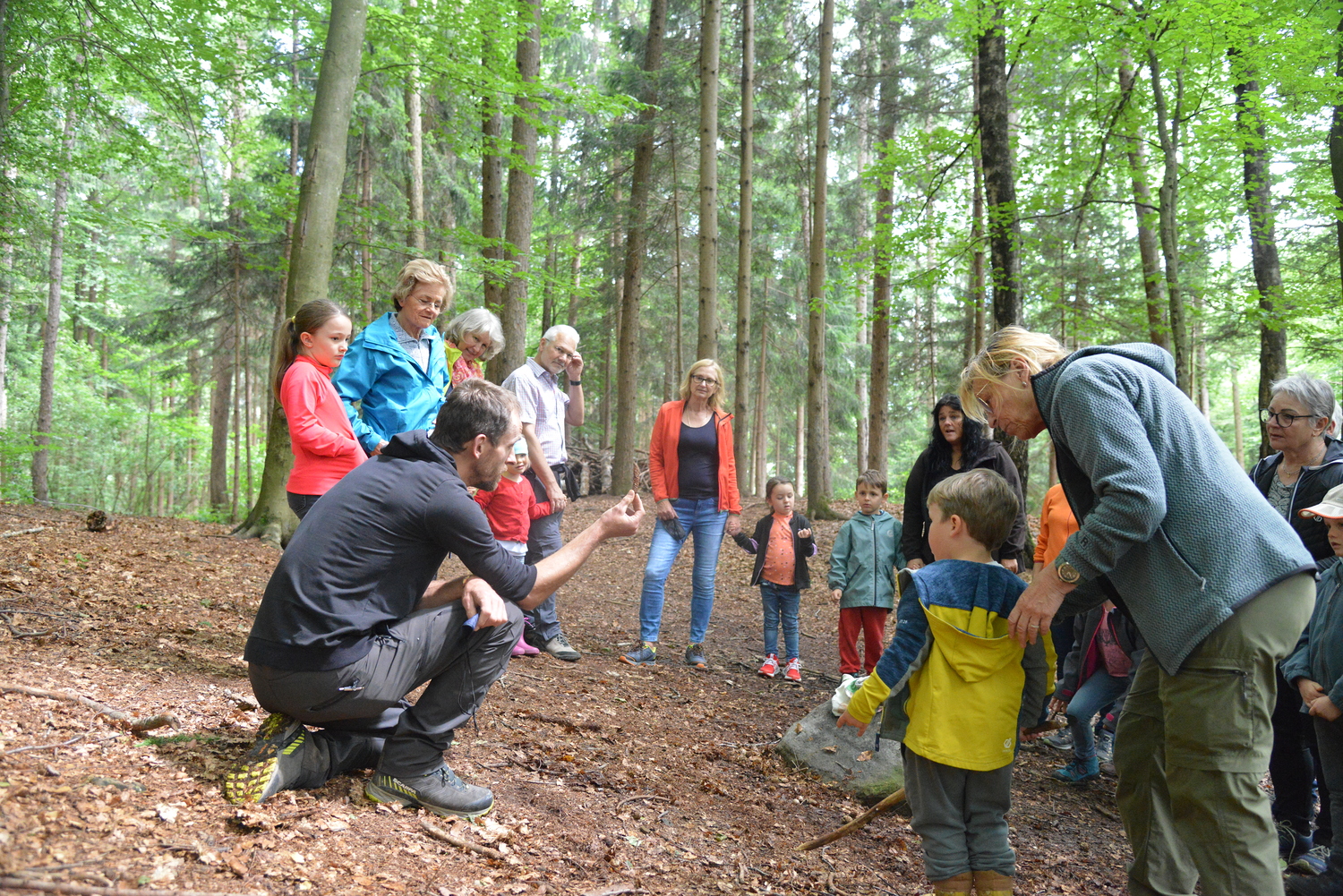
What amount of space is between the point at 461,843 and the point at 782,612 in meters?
3.86

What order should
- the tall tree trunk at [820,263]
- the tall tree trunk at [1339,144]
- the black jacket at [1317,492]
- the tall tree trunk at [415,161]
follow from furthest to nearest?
the tall tree trunk at [415,161]
the tall tree trunk at [820,263]
the tall tree trunk at [1339,144]
the black jacket at [1317,492]

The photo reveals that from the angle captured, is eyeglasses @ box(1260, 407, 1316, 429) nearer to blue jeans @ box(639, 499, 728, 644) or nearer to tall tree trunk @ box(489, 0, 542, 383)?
blue jeans @ box(639, 499, 728, 644)

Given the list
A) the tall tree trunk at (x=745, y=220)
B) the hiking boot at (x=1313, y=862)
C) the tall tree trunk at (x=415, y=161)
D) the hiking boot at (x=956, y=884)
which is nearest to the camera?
the hiking boot at (x=956, y=884)

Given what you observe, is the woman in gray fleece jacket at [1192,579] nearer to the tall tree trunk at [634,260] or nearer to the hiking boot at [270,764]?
the hiking boot at [270,764]

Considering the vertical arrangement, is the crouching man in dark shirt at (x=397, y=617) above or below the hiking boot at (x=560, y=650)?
above

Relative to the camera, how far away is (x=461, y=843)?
8.43ft

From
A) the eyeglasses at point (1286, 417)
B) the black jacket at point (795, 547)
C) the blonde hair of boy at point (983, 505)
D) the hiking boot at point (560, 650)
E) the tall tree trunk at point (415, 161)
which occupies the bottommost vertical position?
the hiking boot at point (560, 650)

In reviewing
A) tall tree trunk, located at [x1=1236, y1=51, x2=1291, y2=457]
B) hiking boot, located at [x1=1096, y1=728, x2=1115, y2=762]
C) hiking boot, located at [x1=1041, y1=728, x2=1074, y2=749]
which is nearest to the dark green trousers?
hiking boot, located at [x1=1096, y1=728, x2=1115, y2=762]

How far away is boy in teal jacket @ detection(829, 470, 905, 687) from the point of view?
5418 millimetres

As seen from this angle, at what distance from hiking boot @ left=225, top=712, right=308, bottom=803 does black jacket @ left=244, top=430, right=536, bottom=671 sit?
277mm

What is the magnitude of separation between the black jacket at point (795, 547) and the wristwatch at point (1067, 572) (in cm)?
357

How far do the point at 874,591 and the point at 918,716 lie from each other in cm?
285

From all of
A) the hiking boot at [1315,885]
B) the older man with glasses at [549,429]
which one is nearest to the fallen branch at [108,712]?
the older man with glasses at [549,429]

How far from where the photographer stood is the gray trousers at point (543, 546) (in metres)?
5.57
